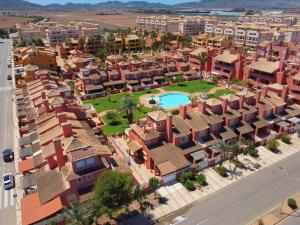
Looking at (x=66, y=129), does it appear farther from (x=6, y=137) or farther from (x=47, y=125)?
(x=6, y=137)

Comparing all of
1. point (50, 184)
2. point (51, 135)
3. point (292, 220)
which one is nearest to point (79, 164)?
point (50, 184)

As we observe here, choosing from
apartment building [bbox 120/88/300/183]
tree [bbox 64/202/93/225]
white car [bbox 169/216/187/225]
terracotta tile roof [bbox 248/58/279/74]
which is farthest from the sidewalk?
terracotta tile roof [bbox 248/58/279/74]

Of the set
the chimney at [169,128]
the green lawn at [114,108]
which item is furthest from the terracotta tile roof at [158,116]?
the green lawn at [114,108]

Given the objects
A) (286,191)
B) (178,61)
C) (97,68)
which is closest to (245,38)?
(178,61)

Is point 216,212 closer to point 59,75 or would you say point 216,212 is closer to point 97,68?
point 97,68

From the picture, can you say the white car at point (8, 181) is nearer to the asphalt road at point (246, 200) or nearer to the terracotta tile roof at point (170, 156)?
the terracotta tile roof at point (170, 156)

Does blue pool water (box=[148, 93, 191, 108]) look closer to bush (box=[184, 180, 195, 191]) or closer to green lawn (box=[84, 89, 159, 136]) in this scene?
green lawn (box=[84, 89, 159, 136])

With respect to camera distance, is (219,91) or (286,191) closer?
(286,191)
